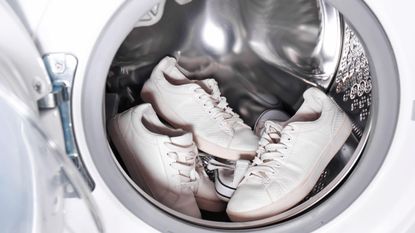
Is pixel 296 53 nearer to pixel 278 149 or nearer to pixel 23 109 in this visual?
pixel 278 149

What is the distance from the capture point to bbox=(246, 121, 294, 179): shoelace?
0.98 m

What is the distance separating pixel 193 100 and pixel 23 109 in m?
0.43

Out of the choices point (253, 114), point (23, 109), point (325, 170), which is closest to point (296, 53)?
point (253, 114)

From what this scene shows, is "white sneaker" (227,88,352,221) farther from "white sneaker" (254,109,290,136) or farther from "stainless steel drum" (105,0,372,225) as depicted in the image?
"white sneaker" (254,109,290,136)

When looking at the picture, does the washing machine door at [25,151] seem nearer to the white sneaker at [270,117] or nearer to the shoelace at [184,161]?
the shoelace at [184,161]

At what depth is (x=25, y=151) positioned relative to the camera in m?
0.68

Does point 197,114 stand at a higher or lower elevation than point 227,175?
higher

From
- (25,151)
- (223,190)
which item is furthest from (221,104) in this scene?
(25,151)

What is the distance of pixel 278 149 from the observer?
3.22 feet

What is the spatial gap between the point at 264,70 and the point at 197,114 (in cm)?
26

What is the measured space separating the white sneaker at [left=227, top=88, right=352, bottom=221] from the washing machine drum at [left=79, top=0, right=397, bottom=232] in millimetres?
23

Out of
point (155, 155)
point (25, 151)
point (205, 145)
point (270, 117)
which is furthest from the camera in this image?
point (270, 117)

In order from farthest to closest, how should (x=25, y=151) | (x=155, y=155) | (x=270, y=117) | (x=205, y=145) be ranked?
(x=270, y=117) → (x=205, y=145) → (x=155, y=155) → (x=25, y=151)

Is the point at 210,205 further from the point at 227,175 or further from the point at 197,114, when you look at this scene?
the point at 197,114
